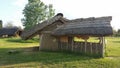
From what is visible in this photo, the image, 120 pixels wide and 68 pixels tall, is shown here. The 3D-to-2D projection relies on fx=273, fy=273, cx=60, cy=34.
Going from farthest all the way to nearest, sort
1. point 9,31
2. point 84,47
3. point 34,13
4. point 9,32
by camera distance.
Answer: point 9,31 → point 9,32 → point 34,13 → point 84,47

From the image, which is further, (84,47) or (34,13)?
(34,13)

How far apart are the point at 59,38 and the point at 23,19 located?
110ft

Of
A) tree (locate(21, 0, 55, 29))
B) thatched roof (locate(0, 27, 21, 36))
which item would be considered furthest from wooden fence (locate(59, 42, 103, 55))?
thatched roof (locate(0, 27, 21, 36))

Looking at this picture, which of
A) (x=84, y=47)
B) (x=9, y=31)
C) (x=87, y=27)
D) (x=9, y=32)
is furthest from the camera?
(x=9, y=31)

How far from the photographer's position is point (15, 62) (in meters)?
20.9

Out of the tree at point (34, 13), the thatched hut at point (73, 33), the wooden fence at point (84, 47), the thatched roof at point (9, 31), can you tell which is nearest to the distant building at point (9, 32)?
the thatched roof at point (9, 31)

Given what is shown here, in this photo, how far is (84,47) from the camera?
23.7 meters

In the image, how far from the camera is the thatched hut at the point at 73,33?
21.8 metres

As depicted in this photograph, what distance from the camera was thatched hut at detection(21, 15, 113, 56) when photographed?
71.5ft

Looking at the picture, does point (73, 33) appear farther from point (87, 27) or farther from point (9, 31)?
point (9, 31)

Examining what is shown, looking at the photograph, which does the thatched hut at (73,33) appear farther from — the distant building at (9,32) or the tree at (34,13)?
the distant building at (9,32)

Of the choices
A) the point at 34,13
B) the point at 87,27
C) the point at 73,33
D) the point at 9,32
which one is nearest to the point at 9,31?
the point at 9,32

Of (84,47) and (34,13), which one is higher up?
(34,13)

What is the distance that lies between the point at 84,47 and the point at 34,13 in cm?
3547
